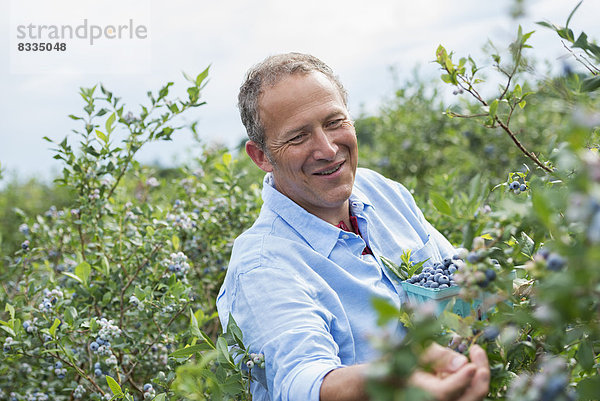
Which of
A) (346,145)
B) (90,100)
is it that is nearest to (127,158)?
(90,100)

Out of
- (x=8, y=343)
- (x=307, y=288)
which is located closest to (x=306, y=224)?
(x=307, y=288)

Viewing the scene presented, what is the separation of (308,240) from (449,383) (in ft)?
3.45

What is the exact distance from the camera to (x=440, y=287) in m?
1.50

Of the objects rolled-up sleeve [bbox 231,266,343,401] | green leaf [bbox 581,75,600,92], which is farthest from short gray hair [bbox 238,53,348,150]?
green leaf [bbox 581,75,600,92]

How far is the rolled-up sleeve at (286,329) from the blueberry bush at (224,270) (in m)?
0.07

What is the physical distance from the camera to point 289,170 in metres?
2.01

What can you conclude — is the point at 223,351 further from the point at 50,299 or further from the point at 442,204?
the point at 50,299

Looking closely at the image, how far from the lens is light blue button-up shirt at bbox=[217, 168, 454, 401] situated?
1430mm

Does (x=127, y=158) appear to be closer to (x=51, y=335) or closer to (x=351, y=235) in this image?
(x=51, y=335)

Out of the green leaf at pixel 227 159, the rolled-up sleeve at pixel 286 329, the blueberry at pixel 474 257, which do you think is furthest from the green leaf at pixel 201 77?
the blueberry at pixel 474 257

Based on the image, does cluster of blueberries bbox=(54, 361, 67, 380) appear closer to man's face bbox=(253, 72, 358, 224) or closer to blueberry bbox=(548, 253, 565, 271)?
man's face bbox=(253, 72, 358, 224)

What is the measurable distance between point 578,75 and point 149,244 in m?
1.96

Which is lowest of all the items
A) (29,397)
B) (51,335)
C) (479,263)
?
(29,397)

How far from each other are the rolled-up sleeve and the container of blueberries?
0.26 metres
